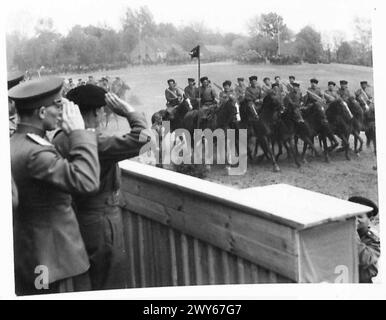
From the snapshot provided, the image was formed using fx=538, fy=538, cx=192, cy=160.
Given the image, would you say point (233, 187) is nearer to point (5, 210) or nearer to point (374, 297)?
point (374, 297)

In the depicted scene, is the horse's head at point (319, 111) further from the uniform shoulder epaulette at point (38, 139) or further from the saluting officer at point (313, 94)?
the uniform shoulder epaulette at point (38, 139)

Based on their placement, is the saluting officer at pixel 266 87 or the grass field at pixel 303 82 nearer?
the grass field at pixel 303 82

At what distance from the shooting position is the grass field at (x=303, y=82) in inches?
104

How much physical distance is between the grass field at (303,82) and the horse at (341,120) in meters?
0.09

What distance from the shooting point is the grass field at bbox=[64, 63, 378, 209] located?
2635 millimetres

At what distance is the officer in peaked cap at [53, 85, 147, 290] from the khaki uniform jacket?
65mm

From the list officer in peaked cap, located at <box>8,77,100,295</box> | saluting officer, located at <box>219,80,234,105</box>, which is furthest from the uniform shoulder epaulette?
saluting officer, located at <box>219,80,234,105</box>

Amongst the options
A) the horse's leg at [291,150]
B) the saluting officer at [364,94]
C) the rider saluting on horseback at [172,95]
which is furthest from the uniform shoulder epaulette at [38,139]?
the saluting officer at [364,94]

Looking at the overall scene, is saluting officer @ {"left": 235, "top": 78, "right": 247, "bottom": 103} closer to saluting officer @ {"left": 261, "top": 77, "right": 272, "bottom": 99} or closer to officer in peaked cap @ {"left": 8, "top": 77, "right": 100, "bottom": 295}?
saluting officer @ {"left": 261, "top": 77, "right": 272, "bottom": 99}

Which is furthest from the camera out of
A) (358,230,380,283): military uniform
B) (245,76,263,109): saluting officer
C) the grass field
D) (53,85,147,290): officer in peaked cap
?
(245,76,263,109): saluting officer

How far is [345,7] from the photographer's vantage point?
8.64ft

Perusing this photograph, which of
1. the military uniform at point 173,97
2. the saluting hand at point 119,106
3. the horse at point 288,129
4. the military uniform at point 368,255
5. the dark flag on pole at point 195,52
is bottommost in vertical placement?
the military uniform at point 368,255
